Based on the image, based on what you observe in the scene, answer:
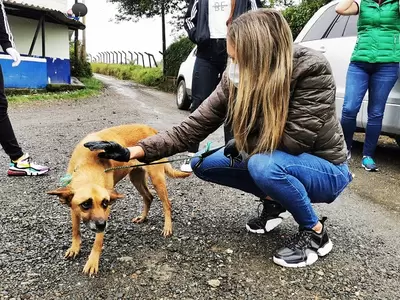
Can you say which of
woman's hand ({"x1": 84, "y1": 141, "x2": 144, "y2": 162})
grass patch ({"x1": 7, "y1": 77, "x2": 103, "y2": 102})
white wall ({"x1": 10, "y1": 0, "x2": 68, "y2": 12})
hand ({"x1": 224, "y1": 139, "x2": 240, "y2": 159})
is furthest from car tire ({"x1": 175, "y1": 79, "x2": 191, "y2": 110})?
white wall ({"x1": 10, "y1": 0, "x2": 68, "y2": 12})

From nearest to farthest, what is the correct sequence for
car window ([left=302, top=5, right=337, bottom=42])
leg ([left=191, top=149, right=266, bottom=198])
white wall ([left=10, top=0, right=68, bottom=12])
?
leg ([left=191, top=149, right=266, bottom=198])
car window ([left=302, top=5, right=337, bottom=42])
white wall ([left=10, top=0, right=68, bottom=12])

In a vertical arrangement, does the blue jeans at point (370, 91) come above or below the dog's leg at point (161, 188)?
above

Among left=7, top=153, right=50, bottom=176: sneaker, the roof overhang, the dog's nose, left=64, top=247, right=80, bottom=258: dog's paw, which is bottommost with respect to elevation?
left=64, top=247, right=80, bottom=258: dog's paw

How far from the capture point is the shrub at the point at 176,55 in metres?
18.8

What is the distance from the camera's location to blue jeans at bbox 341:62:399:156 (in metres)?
4.46

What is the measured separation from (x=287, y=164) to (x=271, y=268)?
641 mm

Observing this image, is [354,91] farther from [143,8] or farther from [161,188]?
[143,8]

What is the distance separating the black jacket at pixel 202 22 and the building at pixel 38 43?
10.3 m

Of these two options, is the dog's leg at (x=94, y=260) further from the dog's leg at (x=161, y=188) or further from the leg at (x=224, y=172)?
the leg at (x=224, y=172)

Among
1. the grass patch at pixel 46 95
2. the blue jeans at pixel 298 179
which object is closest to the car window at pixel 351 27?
the blue jeans at pixel 298 179

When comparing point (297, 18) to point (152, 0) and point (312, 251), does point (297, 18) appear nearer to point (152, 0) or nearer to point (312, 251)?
point (312, 251)

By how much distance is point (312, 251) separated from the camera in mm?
2682

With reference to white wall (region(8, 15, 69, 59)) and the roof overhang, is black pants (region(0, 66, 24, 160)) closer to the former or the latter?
the roof overhang

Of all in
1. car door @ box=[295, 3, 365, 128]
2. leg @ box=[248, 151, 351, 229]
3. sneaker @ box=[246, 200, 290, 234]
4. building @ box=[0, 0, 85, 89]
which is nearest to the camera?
leg @ box=[248, 151, 351, 229]
